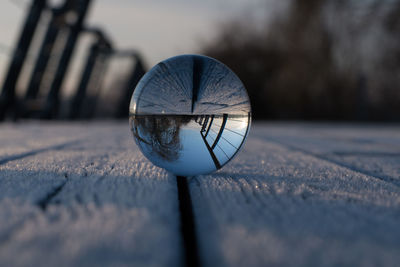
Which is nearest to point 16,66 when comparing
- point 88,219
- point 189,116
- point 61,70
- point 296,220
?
point 61,70

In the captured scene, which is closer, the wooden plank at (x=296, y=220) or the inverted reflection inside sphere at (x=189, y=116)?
the wooden plank at (x=296, y=220)

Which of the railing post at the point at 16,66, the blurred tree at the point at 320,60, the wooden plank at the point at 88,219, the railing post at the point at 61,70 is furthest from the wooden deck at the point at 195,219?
the blurred tree at the point at 320,60

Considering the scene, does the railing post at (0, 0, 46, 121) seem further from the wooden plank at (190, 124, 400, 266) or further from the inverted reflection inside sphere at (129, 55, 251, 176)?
the wooden plank at (190, 124, 400, 266)

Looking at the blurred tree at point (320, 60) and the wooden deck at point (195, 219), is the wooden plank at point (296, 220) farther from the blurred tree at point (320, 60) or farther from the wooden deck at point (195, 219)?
the blurred tree at point (320, 60)

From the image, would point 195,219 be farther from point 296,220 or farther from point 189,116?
point 189,116

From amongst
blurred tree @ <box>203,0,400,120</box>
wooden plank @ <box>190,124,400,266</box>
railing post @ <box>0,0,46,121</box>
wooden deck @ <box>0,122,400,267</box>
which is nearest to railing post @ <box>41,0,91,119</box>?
railing post @ <box>0,0,46,121</box>

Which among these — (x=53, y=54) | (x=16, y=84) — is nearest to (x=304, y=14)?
(x=53, y=54)
